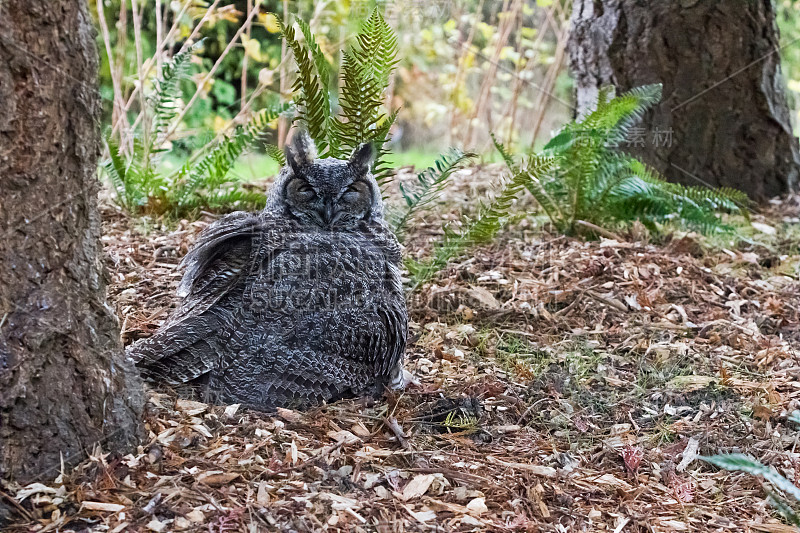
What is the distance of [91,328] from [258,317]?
0.92 metres

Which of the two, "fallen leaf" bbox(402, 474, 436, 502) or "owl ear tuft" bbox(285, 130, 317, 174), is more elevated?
"owl ear tuft" bbox(285, 130, 317, 174)

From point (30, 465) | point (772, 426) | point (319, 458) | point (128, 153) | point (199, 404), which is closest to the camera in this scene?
point (30, 465)

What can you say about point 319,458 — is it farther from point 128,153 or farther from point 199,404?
point 128,153

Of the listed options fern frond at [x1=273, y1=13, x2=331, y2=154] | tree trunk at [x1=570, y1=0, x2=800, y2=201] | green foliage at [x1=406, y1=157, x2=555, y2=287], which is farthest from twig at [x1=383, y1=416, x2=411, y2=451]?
tree trunk at [x1=570, y1=0, x2=800, y2=201]

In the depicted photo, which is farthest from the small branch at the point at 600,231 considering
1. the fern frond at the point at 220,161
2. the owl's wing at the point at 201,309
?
the owl's wing at the point at 201,309

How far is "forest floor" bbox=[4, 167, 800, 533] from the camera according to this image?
254 centimetres

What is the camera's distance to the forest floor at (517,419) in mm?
2537

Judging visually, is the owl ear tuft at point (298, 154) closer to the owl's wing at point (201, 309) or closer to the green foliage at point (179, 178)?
the owl's wing at point (201, 309)

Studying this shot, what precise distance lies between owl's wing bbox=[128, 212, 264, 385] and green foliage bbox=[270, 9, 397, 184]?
1016 millimetres

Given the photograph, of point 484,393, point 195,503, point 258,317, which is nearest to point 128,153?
point 258,317

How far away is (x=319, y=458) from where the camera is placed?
2.83m

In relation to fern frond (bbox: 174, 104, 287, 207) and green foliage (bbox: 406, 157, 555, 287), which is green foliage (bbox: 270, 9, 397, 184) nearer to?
green foliage (bbox: 406, 157, 555, 287)

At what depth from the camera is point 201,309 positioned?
339 cm

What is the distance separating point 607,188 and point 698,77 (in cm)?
164
